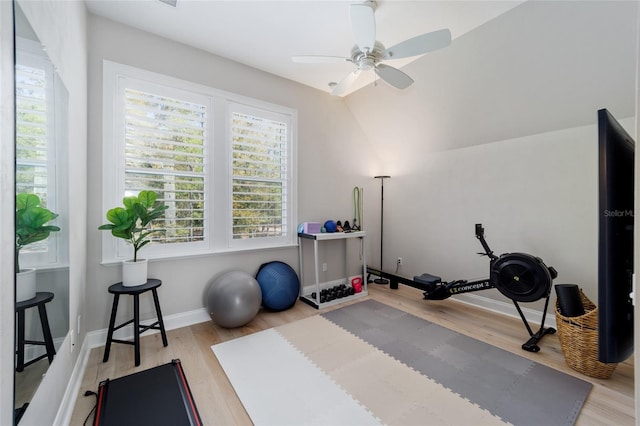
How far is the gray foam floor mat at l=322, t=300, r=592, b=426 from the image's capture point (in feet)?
5.76

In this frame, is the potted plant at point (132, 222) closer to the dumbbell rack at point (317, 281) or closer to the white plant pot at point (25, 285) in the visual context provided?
the white plant pot at point (25, 285)

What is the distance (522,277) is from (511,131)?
1.72 meters

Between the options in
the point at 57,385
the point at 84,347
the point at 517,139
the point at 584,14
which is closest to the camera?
the point at 57,385

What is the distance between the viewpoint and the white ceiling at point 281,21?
2307 mm

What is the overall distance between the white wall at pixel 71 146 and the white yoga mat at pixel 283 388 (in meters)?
1.03

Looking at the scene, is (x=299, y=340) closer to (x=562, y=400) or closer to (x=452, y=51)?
(x=562, y=400)

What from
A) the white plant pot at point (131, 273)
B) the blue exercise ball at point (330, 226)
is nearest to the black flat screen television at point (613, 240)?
the white plant pot at point (131, 273)

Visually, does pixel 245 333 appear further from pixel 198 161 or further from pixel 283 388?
pixel 198 161

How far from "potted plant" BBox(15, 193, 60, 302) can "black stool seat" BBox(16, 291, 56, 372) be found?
0.10 ft

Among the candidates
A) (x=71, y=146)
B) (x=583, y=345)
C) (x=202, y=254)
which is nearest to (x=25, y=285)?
(x=71, y=146)

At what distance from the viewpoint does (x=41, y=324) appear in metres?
1.17

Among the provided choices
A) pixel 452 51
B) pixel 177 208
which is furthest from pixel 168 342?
pixel 452 51

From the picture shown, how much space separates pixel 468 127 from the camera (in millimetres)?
3375

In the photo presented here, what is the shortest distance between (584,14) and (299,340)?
364cm
